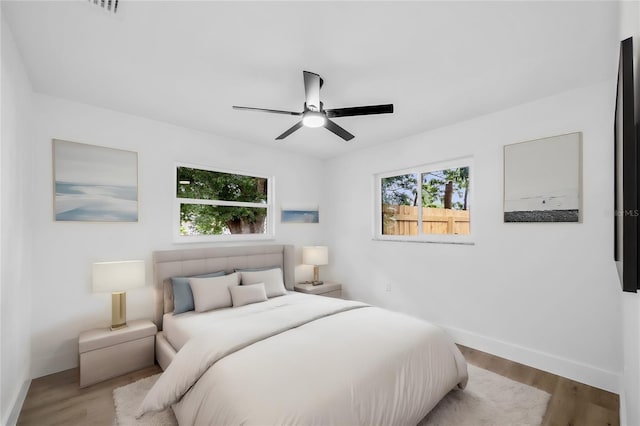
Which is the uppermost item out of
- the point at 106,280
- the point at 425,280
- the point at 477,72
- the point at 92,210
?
the point at 477,72

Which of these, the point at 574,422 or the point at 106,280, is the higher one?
the point at 106,280

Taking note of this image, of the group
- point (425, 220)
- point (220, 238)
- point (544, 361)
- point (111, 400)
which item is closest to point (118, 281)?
point (111, 400)

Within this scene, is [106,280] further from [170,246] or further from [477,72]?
[477,72]

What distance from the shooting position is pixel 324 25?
1.78 meters

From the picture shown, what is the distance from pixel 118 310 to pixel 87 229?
856 mm

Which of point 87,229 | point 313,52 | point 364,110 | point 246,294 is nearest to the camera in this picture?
point 313,52

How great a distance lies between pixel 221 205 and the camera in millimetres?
3973

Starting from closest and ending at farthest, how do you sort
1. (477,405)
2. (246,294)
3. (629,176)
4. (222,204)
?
(629,176), (477,405), (246,294), (222,204)

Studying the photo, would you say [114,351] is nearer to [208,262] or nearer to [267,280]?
[208,262]

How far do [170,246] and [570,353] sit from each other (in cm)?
418

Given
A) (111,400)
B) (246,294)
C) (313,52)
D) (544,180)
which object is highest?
(313,52)

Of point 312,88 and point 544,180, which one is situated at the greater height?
point 312,88

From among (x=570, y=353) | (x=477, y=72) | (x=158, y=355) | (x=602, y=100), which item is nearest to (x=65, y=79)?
(x=158, y=355)

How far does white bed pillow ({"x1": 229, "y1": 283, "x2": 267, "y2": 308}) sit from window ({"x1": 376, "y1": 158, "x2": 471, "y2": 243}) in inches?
76.5
